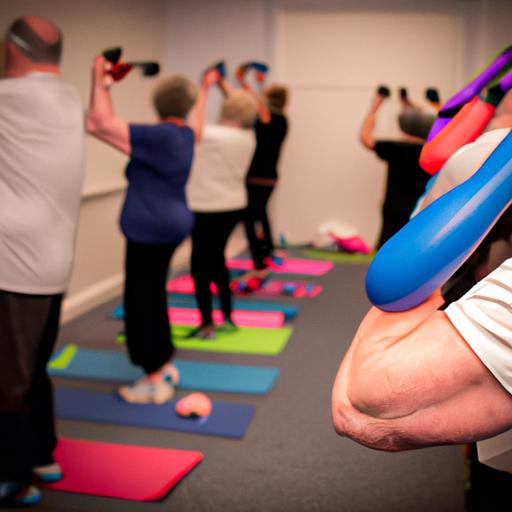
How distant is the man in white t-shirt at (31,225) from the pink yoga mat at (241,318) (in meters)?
1.29

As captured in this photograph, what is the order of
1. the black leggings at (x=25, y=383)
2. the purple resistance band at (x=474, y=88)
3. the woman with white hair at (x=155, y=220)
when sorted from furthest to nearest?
the woman with white hair at (x=155, y=220) → the black leggings at (x=25, y=383) → the purple resistance band at (x=474, y=88)

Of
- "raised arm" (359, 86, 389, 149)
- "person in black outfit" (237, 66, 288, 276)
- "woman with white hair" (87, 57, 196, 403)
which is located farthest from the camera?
"person in black outfit" (237, 66, 288, 276)

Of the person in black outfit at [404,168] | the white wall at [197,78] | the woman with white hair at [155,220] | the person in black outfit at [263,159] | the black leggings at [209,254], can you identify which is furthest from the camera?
the person in black outfit at [263,159]

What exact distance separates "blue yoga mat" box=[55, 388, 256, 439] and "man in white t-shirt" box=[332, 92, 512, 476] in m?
1.43

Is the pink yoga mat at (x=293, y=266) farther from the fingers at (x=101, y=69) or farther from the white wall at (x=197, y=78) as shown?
the fingers at (x=101, y=69)

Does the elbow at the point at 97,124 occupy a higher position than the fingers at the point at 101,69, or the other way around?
the fingers at the point at 101,69

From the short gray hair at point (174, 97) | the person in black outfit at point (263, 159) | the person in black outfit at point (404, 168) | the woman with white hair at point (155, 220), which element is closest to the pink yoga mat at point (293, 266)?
the person in black outfit at point (263, 159)

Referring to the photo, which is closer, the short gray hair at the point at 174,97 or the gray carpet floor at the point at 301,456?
the gray carpet floor at the point at 301,456

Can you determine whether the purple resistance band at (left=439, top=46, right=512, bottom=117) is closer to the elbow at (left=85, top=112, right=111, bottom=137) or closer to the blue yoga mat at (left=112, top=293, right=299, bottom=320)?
the elbow at (left=85, top=112, right=111, bottom=137)

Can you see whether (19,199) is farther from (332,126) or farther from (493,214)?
(332,126)

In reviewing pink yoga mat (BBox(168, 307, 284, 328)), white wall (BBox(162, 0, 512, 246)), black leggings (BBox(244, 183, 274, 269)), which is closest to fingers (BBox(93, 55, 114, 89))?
pink yoga mat (BBox(168, 307, 284, 328))

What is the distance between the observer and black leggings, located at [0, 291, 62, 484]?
142cm

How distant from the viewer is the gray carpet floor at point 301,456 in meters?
0.82

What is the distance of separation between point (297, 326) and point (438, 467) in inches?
56.9
